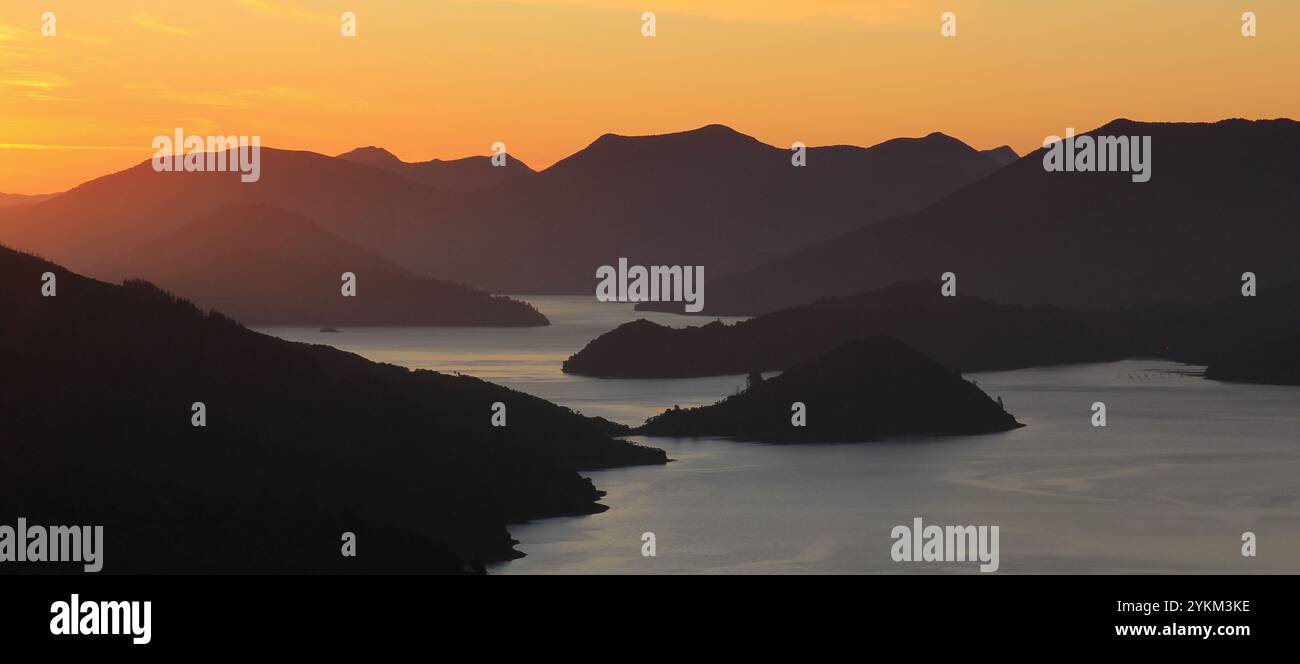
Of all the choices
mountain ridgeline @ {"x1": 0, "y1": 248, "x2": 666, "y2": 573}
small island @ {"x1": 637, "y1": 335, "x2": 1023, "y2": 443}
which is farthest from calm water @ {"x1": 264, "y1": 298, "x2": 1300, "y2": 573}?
mountain ridgeline @ {"x1": 0, "y1": 248, "x2": 666, "y2": 573}

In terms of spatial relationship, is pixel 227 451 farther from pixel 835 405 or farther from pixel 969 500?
pixel 835 405

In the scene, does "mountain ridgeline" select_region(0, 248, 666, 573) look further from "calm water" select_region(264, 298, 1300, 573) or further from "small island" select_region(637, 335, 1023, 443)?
"small island" select_region(637, 335, 1023, 443)

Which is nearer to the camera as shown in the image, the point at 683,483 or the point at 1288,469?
the point at 683,483

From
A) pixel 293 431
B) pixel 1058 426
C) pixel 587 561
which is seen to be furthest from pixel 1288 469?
pixel 293 431

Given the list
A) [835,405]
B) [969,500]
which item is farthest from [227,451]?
[835,405]
